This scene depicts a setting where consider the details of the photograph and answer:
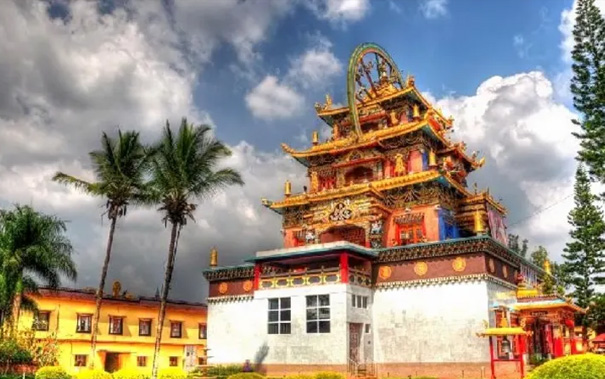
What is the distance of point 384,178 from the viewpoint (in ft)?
130

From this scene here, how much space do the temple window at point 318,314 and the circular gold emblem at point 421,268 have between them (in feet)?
17.5

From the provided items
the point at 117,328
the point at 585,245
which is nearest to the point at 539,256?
the point at 585,245

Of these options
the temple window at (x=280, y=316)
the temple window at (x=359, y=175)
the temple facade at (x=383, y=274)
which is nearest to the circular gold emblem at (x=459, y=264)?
the temple facade at (x=383, y=274)

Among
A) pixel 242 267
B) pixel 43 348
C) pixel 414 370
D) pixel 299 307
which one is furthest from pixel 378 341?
pixel 43 348

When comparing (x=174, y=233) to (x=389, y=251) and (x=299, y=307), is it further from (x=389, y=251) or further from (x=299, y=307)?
(x=389, y=251)

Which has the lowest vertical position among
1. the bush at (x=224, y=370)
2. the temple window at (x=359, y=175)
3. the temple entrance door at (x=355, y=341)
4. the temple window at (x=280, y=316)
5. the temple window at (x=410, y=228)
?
the bush at (x=224, y=370)

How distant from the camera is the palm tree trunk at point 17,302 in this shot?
31.9 meters

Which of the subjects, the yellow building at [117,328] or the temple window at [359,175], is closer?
the yellow building at [117,328]

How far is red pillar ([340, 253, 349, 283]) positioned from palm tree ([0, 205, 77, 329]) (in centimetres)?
1589

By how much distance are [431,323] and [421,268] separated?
3.09 m

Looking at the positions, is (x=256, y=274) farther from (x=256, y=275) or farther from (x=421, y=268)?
(x=421, y=268)

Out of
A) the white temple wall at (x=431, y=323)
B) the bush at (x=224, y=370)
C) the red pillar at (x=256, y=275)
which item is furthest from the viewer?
the red pillar at (x=256, y=275)

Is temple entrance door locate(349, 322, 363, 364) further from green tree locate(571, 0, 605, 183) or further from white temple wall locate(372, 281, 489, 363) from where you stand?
green tree locate(571, 0, 605, 183)

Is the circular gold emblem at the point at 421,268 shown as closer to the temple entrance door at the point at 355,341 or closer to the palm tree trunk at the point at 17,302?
the temple entrance door at the point at 355,341
